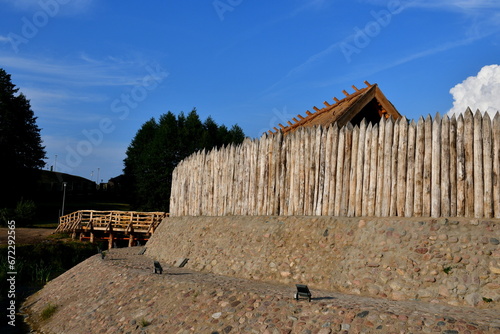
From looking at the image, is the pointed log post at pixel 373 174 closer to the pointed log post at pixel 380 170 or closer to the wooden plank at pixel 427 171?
the pointed log post at pixel 380 170

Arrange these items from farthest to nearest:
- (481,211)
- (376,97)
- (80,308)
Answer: (376,97) < (80,308) < (481,211)

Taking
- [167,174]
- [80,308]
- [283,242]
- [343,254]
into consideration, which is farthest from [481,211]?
[167,174]

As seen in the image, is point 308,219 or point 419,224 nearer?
point 419,224

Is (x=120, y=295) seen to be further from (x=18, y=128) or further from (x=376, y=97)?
(x=18, y=128)

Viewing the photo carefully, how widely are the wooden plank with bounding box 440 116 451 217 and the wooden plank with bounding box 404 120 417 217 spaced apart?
0.54m

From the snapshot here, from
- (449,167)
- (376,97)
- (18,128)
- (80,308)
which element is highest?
(18,128)

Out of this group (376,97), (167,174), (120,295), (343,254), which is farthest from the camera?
(167,174)

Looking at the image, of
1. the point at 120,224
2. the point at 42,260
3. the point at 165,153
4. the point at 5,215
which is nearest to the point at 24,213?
the point at 5,215

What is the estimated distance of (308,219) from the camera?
A: 382 inches

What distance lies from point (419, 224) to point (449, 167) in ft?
3.81

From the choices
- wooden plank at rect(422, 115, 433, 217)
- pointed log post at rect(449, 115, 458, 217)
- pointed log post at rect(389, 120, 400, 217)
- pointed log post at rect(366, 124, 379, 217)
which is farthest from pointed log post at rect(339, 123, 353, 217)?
pointed log post at rect(449, 115, 458, 217)

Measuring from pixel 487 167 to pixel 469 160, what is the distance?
31 cm

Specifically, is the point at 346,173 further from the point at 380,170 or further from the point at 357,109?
the point at 357,109

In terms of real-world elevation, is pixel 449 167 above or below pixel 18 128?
below
